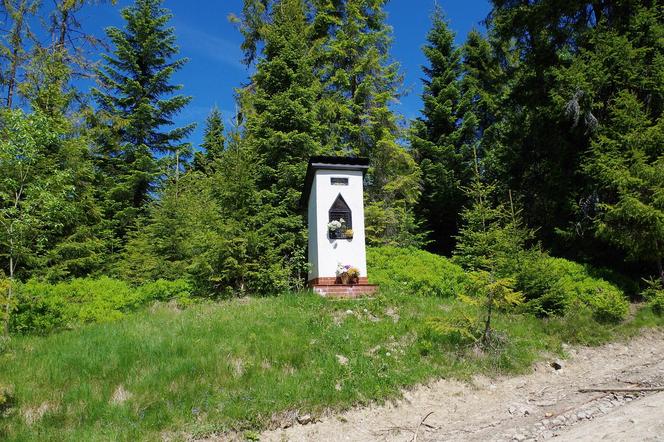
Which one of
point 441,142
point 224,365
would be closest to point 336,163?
point 224,365

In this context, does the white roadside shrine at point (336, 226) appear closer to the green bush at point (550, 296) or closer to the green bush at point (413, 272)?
the green bush at point (413, 272)

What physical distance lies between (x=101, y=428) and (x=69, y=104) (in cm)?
1480

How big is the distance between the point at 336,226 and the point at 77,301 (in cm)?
672

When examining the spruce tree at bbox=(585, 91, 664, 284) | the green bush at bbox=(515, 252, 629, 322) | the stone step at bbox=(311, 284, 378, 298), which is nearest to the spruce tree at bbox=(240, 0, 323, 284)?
the stone step at bbox=(311, 284, 378, 298)

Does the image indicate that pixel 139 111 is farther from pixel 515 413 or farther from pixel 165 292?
pixel 515 413

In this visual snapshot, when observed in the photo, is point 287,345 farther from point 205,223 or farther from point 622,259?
point 622,259

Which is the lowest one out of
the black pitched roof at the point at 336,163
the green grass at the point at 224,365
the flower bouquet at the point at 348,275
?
the green grass at the point at 224,365

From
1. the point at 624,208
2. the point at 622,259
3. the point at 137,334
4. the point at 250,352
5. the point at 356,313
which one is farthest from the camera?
the point at 622,259

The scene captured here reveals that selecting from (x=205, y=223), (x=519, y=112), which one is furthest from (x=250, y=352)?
(x=519, y=112)

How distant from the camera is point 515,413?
245 inches

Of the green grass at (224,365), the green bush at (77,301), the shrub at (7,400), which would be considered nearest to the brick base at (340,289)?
the green grass at (224,365)

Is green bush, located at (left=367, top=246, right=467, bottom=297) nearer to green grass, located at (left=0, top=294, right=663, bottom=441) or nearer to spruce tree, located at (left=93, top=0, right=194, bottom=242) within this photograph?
green grass, located at (left=0, top=294, right=663, bottom=441)

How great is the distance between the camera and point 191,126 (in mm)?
23406

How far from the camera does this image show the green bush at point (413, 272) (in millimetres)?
11969
